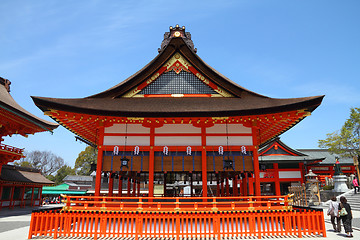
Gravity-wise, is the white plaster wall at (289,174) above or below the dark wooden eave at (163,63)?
below

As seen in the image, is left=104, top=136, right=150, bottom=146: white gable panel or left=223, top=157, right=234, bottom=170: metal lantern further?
left=104, top=136, right=150, bottom=146: white gable panel

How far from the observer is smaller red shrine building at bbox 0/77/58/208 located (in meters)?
23.0

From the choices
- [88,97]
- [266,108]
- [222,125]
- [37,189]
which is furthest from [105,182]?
[266,108]

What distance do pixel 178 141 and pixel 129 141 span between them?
2890 mm

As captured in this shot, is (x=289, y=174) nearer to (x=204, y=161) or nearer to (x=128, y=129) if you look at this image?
(x=204, y=161)

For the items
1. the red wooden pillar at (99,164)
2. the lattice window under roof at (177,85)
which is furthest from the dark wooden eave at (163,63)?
the red wooden pillar at (99,164)

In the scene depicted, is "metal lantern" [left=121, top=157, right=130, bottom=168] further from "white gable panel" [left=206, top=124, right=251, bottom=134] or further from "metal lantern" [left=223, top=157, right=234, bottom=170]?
"metal lantern" [left=223, top=157, right=234, bottom=170]

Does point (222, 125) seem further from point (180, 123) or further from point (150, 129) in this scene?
point (150, 129)

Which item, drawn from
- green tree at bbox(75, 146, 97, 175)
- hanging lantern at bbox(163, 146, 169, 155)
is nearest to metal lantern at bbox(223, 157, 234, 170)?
hanging lantern at bbox(163, 146, 169, 155)

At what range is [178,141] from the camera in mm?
13812

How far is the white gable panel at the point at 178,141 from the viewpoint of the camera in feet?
45.1

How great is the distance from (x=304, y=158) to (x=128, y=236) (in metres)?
28.1

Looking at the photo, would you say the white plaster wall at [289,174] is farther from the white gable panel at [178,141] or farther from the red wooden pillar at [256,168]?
the white gable panel at [178,141]

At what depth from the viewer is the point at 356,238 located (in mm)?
9703
